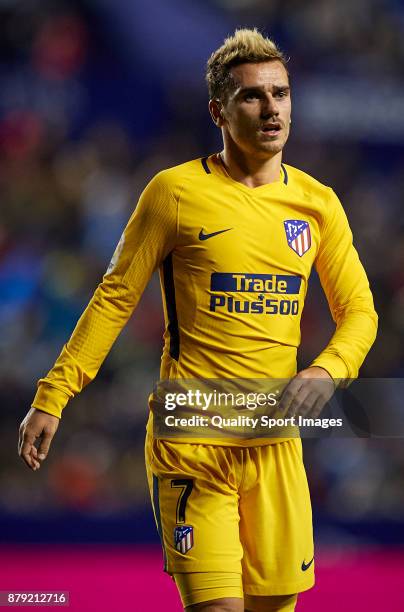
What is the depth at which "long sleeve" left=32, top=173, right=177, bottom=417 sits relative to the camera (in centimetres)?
252

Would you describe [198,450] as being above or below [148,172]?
below

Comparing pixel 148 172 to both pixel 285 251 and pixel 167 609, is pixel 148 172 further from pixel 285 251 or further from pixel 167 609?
pixel 285 251

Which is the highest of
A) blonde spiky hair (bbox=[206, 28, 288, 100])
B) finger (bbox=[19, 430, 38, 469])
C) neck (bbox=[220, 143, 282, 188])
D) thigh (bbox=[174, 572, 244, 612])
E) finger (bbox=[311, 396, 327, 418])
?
blonde spiky hair (bbox=[206, 28, 288, 100])

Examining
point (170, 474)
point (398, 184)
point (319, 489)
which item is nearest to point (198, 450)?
point (170, 474)

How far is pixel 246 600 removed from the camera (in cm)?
257

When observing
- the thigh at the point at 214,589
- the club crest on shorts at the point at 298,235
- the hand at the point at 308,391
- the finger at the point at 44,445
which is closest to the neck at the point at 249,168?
the club crest on shorts at the point at 298,235

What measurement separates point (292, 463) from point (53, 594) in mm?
1893

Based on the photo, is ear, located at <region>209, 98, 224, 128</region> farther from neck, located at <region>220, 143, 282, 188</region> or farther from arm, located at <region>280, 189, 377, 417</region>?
arm, located at <region>280, 189, 377, 417</region>

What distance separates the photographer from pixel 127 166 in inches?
211

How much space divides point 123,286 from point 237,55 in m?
0.60

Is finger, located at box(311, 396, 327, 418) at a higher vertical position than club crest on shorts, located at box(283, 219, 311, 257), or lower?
lower

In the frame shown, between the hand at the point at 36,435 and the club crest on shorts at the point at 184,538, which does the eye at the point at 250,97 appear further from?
the club crest on shorts at the point at 184,538

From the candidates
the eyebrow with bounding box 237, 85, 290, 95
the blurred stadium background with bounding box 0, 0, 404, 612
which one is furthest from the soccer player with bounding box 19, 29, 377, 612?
the blurred stadium background with bounding box 0, 0, 404, 612

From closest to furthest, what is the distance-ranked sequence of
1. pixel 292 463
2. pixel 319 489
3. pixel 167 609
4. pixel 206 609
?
pixel 206 609
pixel 292 463
pixel 167 609
pixel 319 489
